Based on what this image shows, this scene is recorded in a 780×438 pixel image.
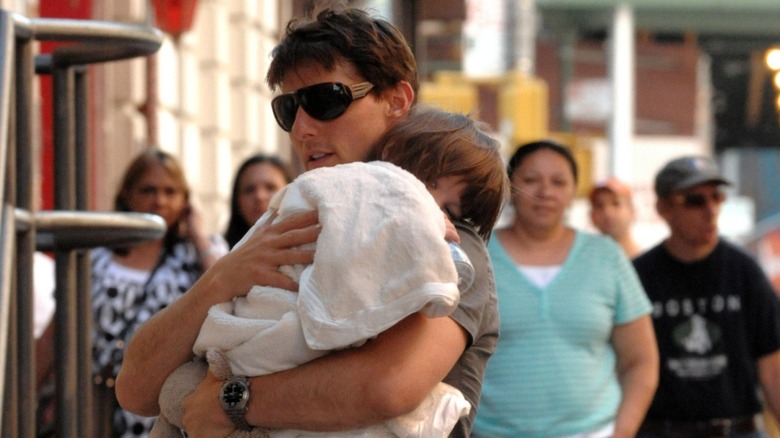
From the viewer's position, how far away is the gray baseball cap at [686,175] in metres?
6.91

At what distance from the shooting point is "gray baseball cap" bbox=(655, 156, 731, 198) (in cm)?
691

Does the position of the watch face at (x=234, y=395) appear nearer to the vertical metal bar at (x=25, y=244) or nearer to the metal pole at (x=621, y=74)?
the vertical metal bar at (x=25, y=244)

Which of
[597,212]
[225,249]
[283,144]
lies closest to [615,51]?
[283,144]

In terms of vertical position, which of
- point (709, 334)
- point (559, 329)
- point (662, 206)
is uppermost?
point (662, 206)

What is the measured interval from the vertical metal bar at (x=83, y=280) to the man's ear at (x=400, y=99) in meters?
0.78

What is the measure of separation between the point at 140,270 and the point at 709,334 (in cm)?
234

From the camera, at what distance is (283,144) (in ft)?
59.0

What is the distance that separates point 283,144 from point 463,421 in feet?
50.0

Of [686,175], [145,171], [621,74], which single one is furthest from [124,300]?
[621,74]

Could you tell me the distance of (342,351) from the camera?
102 inches

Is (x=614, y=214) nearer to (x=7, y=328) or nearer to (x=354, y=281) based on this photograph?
(x=7, y=328)

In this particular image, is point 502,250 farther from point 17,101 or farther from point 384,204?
point 384,204

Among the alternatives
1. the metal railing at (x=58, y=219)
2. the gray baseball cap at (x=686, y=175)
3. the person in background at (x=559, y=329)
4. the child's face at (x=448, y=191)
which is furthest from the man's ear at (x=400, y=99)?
the gray baseball cap at (x=686, y=175)

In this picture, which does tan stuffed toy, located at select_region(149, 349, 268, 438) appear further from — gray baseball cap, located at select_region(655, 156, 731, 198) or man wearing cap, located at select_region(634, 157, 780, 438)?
gray baseball cap, located at select_region(655, 156, 731, 198)
